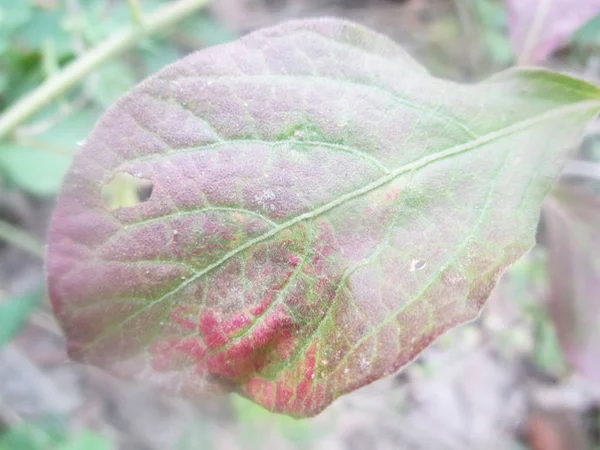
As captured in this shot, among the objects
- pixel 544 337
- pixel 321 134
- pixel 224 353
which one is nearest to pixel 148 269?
pixel 224 353

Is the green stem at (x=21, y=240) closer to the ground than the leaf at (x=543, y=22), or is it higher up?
closer to the ground

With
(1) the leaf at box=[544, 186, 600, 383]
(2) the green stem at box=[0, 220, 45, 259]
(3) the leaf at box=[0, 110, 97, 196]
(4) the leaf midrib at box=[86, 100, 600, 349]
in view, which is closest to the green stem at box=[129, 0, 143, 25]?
(3) the leaf at box=[0, 110, 97, 196]

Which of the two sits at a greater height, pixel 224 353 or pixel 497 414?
pixel 224 353

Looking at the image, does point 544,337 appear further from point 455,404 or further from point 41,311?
point 41,311

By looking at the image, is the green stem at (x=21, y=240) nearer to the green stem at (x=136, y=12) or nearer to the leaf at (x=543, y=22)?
the green stem at (x=136, y=12)

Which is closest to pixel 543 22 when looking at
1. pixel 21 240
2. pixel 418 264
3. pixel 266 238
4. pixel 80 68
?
pixel 418 264

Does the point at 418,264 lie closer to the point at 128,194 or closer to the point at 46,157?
the point at 128,194

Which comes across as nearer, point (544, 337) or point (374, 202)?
point (374, 202)

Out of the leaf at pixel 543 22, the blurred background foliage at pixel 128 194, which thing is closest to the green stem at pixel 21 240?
the blurred background foliage at pixel 128 194
